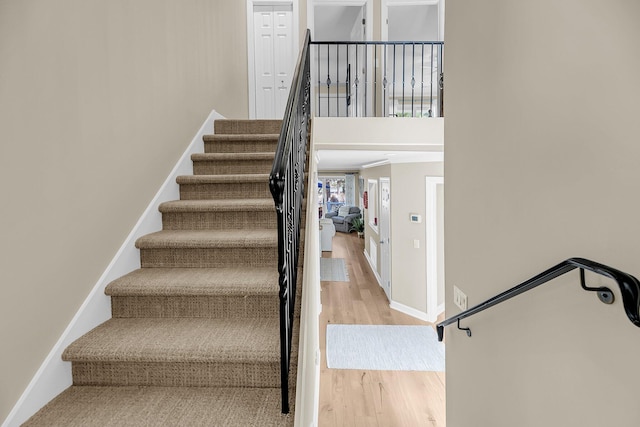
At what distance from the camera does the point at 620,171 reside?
2.95 feet

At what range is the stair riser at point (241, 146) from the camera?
10.6ft

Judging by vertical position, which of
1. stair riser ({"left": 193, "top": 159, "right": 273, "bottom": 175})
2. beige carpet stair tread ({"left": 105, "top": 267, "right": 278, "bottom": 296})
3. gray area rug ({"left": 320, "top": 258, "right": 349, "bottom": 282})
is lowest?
gray area rug ({"left": 320, "top": 258, "right": 349, "bottom": 282})

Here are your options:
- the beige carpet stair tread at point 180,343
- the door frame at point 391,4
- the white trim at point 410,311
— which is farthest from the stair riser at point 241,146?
the white trim at point 410,311

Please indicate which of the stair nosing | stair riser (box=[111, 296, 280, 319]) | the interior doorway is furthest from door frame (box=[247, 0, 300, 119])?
stair riser (box=[111, 296, 280, 319])

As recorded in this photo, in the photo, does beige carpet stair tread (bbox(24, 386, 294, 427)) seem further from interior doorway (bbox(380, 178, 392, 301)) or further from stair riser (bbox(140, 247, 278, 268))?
interior doorway (bbox(380, 178, 392, 301))

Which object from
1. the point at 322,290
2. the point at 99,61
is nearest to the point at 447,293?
the point at 99,61

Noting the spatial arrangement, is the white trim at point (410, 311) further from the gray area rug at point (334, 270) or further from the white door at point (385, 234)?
the gray area rug at point (334, 270)

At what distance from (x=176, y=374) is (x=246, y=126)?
260 cm

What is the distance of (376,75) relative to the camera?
18.1 ft

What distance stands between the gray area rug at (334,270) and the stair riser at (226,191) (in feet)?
16.9

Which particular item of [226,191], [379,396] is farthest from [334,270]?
[226,191]

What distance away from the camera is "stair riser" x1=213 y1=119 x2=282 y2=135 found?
3.54 metres

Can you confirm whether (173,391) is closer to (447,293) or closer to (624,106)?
(447,293)

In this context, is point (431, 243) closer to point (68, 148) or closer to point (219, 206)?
point (219, 206)
